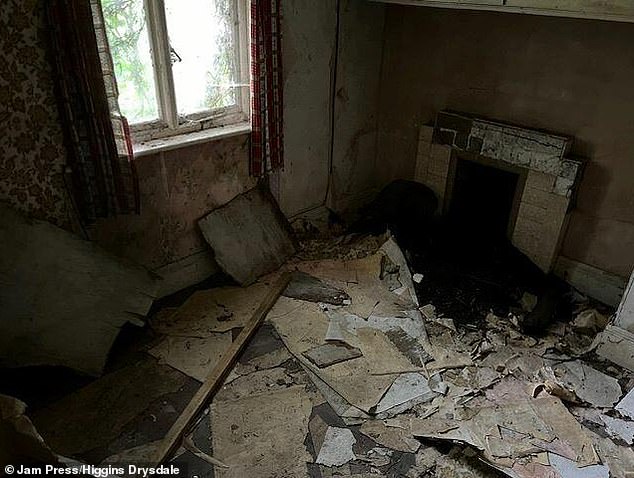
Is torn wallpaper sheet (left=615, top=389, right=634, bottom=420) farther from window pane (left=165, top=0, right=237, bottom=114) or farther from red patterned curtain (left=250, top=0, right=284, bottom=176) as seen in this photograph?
window pane (left=165, top=0, right=237, bottom=114)

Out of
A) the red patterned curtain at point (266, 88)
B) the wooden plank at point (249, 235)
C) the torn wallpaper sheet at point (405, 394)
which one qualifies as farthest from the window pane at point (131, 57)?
the torn wallpaper sheet at point (405, 394)

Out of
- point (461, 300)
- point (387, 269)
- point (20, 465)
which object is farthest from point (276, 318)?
point (20, 465)

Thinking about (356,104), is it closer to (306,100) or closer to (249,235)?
(306,100)

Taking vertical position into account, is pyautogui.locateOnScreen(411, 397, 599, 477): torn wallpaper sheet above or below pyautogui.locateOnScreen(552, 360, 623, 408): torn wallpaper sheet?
above

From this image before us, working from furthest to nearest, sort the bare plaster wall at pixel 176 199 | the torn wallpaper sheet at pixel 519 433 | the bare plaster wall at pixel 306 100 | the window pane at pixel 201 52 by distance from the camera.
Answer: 1. the bare plaster wall at pixel 306 100
2. the bare plaster wall at pixel 176 199
3. the window pane at pixel 201 52
4. the torn wallpaper sheet at pixel 519 433

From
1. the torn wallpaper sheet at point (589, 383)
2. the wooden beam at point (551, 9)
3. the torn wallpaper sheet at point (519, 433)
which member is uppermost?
the wooden beam at point (551, 9)

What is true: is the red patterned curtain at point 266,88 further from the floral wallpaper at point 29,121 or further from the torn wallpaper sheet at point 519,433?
the torn wallpaper sheet at point 519,433

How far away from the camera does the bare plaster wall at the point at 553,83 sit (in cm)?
302

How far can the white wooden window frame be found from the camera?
109 inches

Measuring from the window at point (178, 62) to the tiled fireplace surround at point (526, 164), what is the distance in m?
1.65

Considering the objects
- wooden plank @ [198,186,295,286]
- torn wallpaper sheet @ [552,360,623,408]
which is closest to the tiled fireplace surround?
torn wallpaper sheet @ [552,360,623,408]

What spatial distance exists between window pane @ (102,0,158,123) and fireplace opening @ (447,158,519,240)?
245 centimetres

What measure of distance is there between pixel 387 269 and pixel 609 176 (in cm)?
163

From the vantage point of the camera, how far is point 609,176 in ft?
10.3
